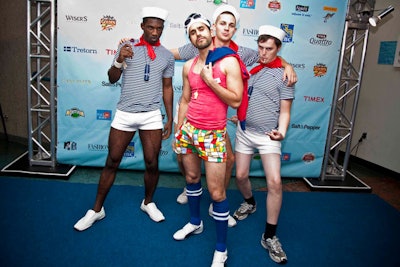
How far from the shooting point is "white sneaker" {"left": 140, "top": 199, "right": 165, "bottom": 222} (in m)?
3.36

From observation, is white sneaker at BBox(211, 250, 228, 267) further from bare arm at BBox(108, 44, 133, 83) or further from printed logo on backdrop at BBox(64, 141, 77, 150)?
printed logo on backdrop at BBox(64, 141, 77, 150)

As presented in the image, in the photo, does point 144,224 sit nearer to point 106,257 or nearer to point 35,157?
point 106,257

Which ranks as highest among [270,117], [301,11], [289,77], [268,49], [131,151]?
[301,11]

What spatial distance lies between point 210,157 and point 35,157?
3178mm

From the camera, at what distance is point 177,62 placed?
4.42 m

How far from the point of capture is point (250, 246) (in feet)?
10.0

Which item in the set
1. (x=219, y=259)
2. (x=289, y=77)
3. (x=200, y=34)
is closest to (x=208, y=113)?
(x=200, y=34)

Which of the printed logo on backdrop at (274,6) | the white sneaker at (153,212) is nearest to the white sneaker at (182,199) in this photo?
the white sneaker at (153,212)

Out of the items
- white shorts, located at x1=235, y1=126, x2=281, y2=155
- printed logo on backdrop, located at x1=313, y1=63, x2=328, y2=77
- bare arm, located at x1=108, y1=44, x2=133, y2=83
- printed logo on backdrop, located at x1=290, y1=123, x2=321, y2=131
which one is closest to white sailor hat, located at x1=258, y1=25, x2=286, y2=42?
white shorts, located at x1=235, y1=126, x2=281, y2=155

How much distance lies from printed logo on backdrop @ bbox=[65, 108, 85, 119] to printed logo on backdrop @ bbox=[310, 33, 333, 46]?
10.8 ft

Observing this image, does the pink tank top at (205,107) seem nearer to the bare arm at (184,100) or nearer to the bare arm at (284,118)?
the bare arm at (184,100)

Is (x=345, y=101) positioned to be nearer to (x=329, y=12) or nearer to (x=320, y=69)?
(x=320, y=69)

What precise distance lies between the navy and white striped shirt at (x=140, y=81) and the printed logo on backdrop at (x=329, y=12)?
100 inches

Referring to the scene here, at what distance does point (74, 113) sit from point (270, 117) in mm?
2833
